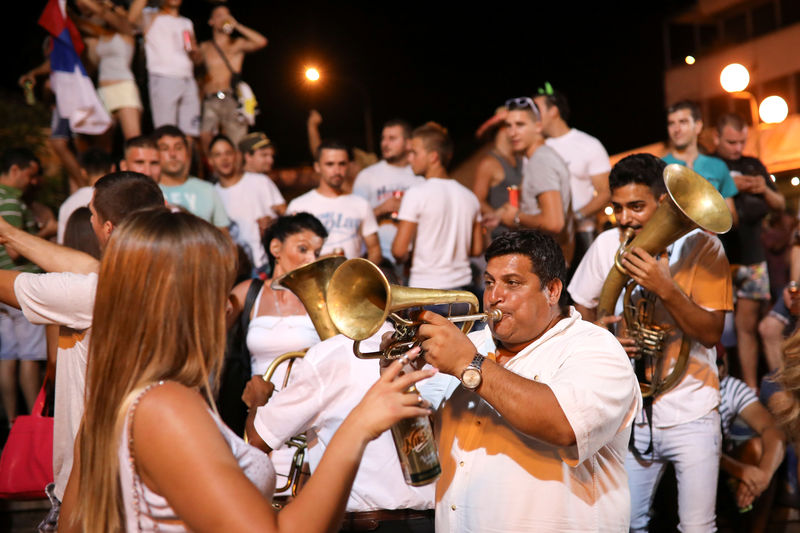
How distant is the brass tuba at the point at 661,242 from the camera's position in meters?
4.16

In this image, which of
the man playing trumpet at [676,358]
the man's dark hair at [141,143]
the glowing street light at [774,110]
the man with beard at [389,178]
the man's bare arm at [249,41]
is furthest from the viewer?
the glowing street light at [774,110]

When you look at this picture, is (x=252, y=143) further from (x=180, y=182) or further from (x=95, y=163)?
(x=95, y=163)

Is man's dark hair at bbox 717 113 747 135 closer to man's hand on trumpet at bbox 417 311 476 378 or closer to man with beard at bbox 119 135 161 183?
man with beard at bbox 119 135 161 183

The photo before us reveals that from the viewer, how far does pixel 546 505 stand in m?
2.91

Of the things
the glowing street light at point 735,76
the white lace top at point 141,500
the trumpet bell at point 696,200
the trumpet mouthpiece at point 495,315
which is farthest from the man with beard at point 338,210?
the glowing street light at point 735,76

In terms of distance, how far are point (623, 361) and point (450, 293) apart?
0.70 meters

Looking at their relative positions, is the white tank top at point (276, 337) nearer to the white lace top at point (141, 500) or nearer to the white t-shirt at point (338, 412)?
the white t-shirt at point (338, 412)

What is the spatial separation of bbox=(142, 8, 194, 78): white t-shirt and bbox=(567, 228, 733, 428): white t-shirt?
6246 millimetres

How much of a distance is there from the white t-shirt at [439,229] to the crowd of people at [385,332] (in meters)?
0.02

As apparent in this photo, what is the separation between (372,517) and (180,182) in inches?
175

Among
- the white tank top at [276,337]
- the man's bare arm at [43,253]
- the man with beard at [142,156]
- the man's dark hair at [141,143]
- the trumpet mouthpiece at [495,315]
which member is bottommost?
the white tank top at [276,337]

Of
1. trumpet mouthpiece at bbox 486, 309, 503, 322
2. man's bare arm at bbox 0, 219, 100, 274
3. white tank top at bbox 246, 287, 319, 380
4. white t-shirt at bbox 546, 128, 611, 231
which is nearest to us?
trumpet mouthpiece at bbox 486, 309, 503, 322

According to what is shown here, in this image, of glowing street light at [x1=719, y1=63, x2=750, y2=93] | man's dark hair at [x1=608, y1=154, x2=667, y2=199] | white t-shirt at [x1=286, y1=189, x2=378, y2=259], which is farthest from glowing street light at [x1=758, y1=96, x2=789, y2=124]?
man's dark hair at [x1=608, y1=154, x2=667, y2=199]

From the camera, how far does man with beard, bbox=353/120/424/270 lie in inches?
316
